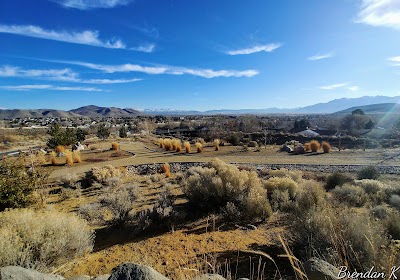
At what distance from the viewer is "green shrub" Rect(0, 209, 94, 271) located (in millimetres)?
5129

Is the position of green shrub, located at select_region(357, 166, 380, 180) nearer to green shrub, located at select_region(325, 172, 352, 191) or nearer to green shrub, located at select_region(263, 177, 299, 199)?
green shrub, located at select_region(325, 172, 352, 191)

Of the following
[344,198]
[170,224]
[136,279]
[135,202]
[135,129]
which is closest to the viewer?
[136,279]

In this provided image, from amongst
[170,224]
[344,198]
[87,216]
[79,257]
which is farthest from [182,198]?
[344,198]

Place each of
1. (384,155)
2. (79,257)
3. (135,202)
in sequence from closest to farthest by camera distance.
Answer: (79,257) → (135,202) → (384,155)

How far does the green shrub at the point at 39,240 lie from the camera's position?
513 centimetres

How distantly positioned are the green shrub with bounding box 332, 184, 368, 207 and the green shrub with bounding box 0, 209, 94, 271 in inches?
373

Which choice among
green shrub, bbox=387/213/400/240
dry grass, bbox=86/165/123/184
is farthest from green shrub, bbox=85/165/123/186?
green shrub, bbox=387/213/400/240

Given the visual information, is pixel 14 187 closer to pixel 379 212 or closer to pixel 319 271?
pixel 319 271

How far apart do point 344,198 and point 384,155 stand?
18.4m

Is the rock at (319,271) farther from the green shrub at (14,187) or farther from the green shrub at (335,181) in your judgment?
the green shrub at (335,181)

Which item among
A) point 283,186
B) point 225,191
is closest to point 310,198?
point 283,186

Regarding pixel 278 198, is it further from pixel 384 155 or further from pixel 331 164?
pixel 384 155

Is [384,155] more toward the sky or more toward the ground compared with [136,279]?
more toward the ground

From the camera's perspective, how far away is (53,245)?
6.03m
